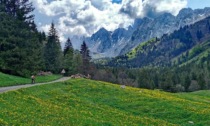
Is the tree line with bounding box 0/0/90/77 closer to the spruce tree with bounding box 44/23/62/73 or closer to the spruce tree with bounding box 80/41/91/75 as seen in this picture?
the spruce tree with bounding box 44/23/62/73

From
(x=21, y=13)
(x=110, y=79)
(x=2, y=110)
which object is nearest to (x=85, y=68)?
(x=110, y=79)

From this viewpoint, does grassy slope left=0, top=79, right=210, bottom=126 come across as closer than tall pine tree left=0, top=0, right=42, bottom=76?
Yes

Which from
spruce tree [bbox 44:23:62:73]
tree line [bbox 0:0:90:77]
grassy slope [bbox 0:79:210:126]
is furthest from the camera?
spruce tree [bbox 44:23:62:73]

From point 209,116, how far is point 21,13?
6085 centimetres

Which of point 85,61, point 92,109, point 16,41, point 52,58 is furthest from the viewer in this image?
point 85,61

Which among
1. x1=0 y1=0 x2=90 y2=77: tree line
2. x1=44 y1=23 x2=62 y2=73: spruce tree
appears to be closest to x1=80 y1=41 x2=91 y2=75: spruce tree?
x1=44 y1=23 x2=62 y2=73: spruce tree

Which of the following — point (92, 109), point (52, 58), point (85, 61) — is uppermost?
point (85, 61)

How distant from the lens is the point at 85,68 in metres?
157

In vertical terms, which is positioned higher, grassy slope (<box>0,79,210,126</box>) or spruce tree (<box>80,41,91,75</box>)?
spruce tree (<box>80,41,91,75</box>)

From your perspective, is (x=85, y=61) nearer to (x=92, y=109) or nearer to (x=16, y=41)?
(x=16, y=41)

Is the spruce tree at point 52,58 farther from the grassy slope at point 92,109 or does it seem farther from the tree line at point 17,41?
the grassy slope at point 92,109

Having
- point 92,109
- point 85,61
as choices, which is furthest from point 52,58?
point 92,109

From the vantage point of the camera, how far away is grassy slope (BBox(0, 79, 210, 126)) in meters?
24.8

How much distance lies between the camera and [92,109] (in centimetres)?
3475
